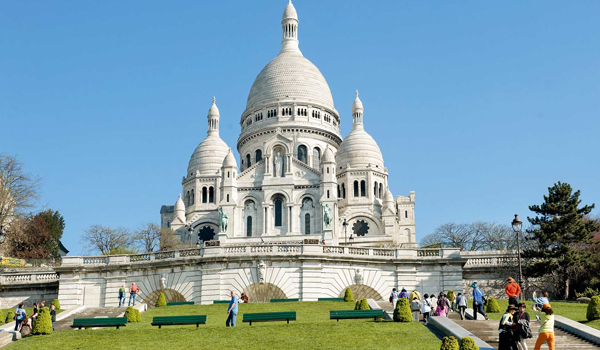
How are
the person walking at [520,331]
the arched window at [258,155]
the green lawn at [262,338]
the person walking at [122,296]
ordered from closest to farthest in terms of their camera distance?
the person walking at [520,331], the green lawn at [262,338], the person walking at [122,296], the arched window at [258,155]

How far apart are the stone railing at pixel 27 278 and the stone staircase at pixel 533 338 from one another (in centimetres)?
2506

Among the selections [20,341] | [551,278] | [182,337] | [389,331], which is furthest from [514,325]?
[551,278]

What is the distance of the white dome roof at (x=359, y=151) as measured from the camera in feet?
305

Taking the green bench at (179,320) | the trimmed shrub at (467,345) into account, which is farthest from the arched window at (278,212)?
the trimmed shrub at (467,345)

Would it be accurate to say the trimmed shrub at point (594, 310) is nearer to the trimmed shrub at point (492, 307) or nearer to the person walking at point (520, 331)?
the trimmed shrub at point (492, 307)

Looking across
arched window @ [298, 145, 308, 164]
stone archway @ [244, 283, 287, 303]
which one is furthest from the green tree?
arched window @ [298, 145, 308, 164]

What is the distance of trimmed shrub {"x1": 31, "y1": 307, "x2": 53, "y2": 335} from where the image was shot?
2473cm

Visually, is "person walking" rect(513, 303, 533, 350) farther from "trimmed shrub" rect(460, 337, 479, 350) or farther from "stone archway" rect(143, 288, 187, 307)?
"stone archway" rect(143, 288, 187, 307)

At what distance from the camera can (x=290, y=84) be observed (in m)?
102

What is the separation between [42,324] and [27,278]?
57.8 feet

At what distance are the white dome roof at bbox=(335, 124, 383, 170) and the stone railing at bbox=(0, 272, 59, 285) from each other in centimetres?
5548

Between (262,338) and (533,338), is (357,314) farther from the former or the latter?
(533,338)

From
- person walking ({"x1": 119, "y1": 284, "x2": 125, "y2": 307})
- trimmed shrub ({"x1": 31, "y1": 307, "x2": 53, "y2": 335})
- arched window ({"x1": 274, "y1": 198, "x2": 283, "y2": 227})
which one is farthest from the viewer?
arched window ({"x1": 274, "y1": 198, "x2": 283, "y2": 227})

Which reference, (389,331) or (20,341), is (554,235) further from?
(20,341)
